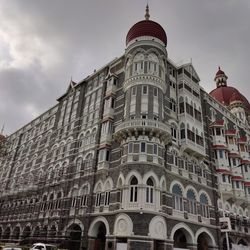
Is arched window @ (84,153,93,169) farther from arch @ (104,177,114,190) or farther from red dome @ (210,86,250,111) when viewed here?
red dome @ (210,86,250,111)

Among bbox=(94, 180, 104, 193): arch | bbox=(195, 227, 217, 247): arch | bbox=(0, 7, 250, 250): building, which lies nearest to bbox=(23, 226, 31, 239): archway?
bbox=(0, 7, 250, 250): building

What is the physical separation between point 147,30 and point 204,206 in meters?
26.7

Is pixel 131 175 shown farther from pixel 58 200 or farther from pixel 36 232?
pixel 36 232

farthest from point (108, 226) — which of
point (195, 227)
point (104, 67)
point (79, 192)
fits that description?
point (104, 67)

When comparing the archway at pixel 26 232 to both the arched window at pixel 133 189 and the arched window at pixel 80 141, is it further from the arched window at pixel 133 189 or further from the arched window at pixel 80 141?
the arched window at pixel 133 189

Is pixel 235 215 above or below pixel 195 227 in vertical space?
above

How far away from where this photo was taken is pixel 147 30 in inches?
1501

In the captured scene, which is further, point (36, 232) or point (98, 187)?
point (36, 232)

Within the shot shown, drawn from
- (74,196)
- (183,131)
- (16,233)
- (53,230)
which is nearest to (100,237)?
(74,196)

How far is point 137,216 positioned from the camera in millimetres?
27078

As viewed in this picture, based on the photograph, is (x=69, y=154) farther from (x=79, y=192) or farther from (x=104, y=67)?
(x=104, y=67)

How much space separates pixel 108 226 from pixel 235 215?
22397 millimetres

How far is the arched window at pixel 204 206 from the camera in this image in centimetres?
3522

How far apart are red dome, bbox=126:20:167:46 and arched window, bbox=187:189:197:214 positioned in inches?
894
